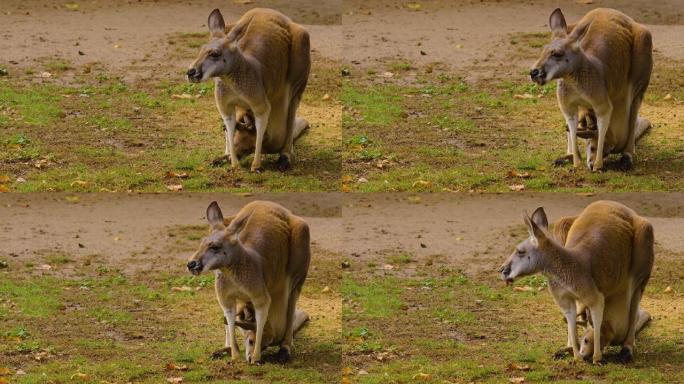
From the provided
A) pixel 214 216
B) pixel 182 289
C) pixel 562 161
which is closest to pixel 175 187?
pixel 182 289

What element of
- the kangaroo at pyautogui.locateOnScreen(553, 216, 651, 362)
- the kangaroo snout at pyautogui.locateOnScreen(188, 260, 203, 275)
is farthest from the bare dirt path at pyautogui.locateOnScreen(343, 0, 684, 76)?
the kangaroo snout at pyautogui.locateOnScreen(188, 260, 203, 275)

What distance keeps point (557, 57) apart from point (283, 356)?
14.7 ft

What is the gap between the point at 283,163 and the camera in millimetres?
23141

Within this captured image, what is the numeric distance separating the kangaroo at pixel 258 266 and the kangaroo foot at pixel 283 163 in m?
2.84

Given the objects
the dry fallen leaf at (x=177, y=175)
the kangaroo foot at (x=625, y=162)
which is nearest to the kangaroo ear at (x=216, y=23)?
the dry fallen leaf at (x=177, y=175)

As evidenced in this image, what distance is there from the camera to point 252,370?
19609 mm

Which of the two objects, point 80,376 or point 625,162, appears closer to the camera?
point 80,376

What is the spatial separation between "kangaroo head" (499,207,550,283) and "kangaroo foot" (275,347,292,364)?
258cm

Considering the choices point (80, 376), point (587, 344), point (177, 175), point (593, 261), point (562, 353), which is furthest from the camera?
point (177, 175)

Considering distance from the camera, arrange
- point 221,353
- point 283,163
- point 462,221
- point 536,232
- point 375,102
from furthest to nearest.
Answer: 1. point 375,102
2. point 462,221
3. point 283,163
4. point 221,353
5. point 536,232

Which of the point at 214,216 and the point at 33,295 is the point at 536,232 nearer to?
the point at 214,216

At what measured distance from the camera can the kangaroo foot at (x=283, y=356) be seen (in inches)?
792

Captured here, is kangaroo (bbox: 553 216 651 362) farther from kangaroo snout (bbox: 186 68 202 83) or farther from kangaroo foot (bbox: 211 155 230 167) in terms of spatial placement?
kangaroo foot (bbox: 211 155 230 167)

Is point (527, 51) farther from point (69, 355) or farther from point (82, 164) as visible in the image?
point (69, 355)
